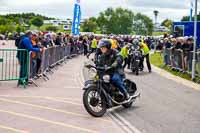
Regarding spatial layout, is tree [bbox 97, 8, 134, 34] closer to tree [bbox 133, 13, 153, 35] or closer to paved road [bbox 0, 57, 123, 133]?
tree [bbox 133, 13, 153, 35]

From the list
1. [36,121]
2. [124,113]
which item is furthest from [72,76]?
[36,121]

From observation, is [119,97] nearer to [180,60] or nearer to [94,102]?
[94,102]

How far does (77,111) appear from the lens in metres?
11.7

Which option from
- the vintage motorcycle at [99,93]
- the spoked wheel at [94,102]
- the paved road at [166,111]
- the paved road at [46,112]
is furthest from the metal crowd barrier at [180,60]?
the spoked wheel at [94,102]

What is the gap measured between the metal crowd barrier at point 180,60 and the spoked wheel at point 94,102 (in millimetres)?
9779

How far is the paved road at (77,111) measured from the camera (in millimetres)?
9734

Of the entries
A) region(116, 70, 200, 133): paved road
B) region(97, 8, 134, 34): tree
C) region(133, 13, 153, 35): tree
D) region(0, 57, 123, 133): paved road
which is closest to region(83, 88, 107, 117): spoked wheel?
region(0, 57, 123, 133): paved road

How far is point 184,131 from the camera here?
31.3 feet

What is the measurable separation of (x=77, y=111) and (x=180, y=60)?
13194 millimetres

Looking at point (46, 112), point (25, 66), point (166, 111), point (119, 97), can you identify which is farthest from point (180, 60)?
point (46, 112)

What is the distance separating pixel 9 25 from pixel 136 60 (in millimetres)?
77896

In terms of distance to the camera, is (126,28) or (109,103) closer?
(109,103)

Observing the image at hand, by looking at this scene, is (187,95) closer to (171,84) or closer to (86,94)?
(171,84)

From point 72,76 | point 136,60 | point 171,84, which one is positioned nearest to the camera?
point 171,84
